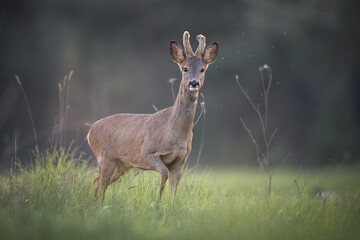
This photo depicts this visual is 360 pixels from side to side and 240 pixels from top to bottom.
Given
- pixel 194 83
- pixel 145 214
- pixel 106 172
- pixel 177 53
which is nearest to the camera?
pixel 145 214

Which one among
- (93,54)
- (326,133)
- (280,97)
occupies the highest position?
(93,54)

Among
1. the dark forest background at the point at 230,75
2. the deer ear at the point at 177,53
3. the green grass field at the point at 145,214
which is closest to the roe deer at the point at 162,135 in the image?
the deer ear at the point at 177,53

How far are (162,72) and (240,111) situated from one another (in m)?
3.43

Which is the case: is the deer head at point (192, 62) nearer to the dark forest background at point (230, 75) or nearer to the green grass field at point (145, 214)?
the green grass field at point (145, 214)

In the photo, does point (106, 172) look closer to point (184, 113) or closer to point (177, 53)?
point (184, 113)

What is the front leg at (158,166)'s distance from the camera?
5.08 meters

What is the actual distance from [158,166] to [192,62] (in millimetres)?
1272

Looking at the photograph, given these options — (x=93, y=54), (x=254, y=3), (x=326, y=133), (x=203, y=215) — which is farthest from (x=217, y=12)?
(x=203, y=215)

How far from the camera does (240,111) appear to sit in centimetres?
1745

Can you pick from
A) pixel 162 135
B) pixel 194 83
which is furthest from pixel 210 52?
pixel 162 135

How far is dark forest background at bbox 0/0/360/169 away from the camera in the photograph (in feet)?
53.0

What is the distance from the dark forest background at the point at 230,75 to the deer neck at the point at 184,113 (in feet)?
32.9

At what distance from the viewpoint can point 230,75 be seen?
17.5 m

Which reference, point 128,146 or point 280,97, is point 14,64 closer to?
point 280,97
